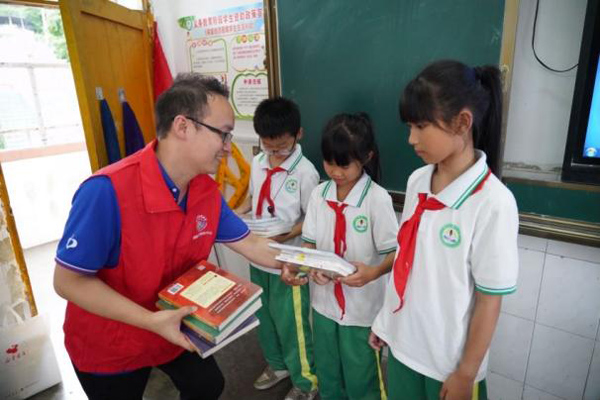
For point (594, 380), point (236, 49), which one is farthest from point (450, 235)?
point (236, 49)

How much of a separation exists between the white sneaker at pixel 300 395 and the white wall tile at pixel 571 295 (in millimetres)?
1168

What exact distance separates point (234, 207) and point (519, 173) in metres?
1.72

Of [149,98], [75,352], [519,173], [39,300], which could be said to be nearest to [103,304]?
[75,352]

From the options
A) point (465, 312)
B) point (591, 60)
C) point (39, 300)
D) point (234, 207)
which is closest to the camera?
point (465, 312)

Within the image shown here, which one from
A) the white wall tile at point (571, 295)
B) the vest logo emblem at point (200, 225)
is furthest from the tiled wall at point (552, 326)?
the vest logo emblem at point (200, 225)

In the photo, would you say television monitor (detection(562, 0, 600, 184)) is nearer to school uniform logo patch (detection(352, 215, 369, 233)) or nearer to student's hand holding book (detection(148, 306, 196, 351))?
school uniform logo patch (detection(352, 215, 369, 233))

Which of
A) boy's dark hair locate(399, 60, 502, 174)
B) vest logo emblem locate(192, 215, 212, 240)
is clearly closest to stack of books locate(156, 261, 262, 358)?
vest logo emblem locate(192, 215, 212, 240)

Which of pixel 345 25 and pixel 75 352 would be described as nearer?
pixel 75 352

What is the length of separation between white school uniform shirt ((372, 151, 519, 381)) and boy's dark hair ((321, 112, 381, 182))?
0.87 feet

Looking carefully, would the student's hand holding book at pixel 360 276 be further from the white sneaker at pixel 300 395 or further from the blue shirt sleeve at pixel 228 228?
the white sneaker at pixel 300 395

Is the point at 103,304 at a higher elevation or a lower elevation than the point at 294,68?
lower

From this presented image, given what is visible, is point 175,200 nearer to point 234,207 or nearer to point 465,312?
point 465,312

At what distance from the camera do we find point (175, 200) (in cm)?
125

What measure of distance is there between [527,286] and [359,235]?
0.77 metres
